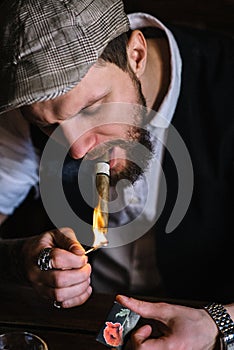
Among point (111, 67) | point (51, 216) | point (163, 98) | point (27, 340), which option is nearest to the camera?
point (27, 340)

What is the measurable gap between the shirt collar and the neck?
19mm

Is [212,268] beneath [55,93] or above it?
beneath

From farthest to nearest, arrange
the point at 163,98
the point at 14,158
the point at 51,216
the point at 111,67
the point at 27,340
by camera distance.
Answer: the point at 51,216, the point at 14,158, the point at 163,98, the point at 111,67, the point at 27,340

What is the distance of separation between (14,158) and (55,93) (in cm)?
50

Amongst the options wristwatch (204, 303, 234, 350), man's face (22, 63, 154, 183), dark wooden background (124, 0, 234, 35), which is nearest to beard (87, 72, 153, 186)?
man's face (22, 63, 154, 183)

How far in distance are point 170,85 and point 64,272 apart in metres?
0.56

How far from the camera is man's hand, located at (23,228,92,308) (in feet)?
4.21

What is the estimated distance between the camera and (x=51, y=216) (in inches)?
71.4

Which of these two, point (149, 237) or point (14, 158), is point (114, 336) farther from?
point (14, 158)

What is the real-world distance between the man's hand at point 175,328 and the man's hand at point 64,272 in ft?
0.41

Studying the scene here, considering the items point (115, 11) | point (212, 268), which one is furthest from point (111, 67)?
point (212, 268)

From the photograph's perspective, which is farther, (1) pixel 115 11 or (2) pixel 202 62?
(2) pixel 202 62

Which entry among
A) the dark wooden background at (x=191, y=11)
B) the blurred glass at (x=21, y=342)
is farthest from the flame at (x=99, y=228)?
the dark wooden background at (x=191, y=11)

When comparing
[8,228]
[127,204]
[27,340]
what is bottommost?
[8,228]
